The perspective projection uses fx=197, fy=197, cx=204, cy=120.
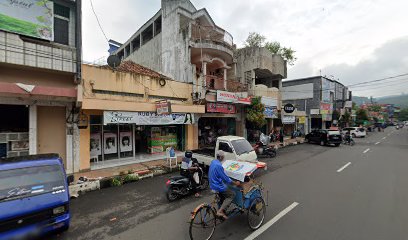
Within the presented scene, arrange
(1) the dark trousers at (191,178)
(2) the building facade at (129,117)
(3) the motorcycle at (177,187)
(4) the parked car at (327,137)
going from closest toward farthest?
(3) the motorcycle at (177,187) → (1) the dark trousers at (191,178) → (2) the building facade at (129,117) → (4) the parked car at (327,137)

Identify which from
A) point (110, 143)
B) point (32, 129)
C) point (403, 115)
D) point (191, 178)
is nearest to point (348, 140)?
point (191, 178)

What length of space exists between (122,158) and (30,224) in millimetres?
7942

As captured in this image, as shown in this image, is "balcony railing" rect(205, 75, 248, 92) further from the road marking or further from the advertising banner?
the road marking

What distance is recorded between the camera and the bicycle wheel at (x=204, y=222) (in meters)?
4.18

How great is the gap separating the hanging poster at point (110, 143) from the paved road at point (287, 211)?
4004mm

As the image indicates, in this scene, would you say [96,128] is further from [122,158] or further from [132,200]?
[132,200]

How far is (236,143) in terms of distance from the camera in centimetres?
952

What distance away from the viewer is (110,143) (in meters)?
11.5

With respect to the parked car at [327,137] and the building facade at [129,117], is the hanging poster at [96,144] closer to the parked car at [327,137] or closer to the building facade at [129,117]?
the building facade at [129,117]

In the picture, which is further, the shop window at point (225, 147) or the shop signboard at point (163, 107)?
the shop signboard at point (163, 107)

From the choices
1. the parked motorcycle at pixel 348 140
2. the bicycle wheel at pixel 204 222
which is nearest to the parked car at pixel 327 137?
the parked motorcycle at pixel 348 140

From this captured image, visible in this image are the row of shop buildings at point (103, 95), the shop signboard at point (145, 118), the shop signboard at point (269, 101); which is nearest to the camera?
the row of shop buildings at point (103, 95)

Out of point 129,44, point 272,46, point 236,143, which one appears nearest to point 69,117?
point 236,143

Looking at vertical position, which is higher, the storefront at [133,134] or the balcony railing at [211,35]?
the balcony railing at [211,35]
